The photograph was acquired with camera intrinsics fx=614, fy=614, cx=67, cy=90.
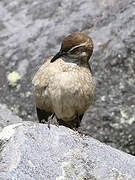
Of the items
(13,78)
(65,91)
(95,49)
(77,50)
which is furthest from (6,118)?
(95,49)

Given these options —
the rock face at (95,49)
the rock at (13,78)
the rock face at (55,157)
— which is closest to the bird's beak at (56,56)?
the rock face at (55,157)

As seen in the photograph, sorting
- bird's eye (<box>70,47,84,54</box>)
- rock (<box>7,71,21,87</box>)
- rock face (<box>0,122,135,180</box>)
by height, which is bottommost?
rock (<box>7,71,21,87</box>)

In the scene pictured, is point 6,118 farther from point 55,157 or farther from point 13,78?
point 55,157

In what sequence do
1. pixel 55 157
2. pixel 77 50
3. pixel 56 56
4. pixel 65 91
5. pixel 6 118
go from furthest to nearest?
pixel 6 118, pixel 77 50, pixel 56 56, pixel 65 91, pixel 55 157

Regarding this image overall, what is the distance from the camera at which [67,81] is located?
7102 mm

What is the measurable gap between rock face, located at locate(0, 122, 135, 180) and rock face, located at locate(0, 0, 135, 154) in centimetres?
287

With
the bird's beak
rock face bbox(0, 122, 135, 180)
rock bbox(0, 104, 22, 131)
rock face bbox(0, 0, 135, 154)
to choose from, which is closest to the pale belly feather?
the bird's beak

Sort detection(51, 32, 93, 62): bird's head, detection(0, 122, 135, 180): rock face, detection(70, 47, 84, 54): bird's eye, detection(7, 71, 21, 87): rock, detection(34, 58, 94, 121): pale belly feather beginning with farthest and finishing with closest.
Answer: detection(7, 71, 21, 87): rock
detection(70, 47, 84, 54): bird's eye
detection(51, 32, 93, 62): bird's head
detection(34, 58, 94, 121): pale belly feather
detection(0, 122, 135, 180): rock face

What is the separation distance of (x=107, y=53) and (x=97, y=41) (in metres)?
0.34

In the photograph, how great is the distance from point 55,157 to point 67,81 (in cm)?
178

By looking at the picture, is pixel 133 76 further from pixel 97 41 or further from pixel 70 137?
pixel 70 137

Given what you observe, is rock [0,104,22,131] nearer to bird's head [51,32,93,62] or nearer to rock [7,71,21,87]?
bird's head [51,32,93,62]

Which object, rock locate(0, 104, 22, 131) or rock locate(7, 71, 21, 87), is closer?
rock locate(0, 104, 22, 131)

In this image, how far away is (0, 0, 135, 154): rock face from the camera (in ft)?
29.7
